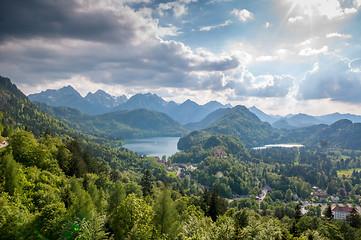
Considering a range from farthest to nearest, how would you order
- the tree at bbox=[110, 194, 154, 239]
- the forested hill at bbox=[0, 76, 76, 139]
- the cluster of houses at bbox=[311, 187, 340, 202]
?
the forested hill at bbox=[0, 76, 76, 139] < the cluster of houses at bbox=[311, 187, 340, 202] < the tree at bbox=[110, 194, 154, 239]

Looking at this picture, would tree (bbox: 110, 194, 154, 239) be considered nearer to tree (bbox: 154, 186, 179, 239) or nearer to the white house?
tree (bbox: 154, 186, 179, 239)

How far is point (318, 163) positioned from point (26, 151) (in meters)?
222

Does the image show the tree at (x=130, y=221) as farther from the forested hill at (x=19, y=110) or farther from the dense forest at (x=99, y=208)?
the forested hill at (x=19, y=110)

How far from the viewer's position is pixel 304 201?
110000mm

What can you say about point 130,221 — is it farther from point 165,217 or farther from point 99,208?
point 99,208

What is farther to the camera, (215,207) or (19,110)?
(19,110)

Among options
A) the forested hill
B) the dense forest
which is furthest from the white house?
the forested hill

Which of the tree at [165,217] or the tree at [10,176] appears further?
the tree at [10,176]

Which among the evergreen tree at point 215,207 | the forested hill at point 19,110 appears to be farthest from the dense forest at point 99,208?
the forested hill at point 19,110

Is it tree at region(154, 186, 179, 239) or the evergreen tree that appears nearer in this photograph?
tree at region(154, 186, 179, 239)

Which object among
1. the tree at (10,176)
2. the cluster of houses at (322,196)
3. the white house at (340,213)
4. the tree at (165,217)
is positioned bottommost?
the cluster of houses at (322,196)

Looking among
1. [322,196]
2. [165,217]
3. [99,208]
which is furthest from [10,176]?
[322,196]

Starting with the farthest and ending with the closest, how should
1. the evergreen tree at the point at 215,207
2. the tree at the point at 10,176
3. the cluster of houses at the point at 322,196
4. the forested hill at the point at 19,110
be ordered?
the forested hill at the point at 19,110 < the cluster of houses at the point at 322,196 < the evergreen tree at the point at 215,207 < the tree at the point at 10,176

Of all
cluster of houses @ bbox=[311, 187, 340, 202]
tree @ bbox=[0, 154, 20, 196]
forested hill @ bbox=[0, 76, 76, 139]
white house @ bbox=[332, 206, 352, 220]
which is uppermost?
forested hill @ bbox=[0, 76, 76, 139]
